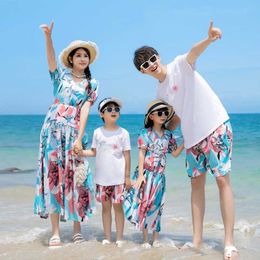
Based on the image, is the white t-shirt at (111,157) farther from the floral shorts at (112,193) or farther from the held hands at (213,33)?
the held hands at (213,33)

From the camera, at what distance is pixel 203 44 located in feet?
12.0

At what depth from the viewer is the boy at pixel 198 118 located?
12.6 feet

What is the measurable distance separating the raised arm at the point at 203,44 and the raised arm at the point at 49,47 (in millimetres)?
1294

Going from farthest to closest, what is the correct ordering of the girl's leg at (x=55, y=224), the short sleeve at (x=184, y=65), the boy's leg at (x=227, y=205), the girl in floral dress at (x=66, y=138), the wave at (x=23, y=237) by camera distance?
the wave at (x=23, y=237)
the girl's leg at (x=55, y=224)
the girl in floral dress at (x=66, y=138)
the boy's leg at (x=227, y=205)
the short sleeve at (x=184, y=65)

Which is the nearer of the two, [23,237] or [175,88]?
[175,88]

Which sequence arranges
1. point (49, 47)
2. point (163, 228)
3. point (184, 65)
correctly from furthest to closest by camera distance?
point (163, 228) < point (49, 47) < point (184, 65)

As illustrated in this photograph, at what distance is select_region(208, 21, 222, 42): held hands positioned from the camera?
141 inches

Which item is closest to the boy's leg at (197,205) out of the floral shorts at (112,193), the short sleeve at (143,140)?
the short sleeve at (143,140)

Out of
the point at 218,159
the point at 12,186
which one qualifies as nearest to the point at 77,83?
the point at 218,159

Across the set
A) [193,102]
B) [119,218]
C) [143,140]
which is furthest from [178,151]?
[119,218]

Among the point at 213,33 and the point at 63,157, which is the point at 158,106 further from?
the point at 63,157

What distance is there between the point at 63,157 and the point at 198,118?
129 cm

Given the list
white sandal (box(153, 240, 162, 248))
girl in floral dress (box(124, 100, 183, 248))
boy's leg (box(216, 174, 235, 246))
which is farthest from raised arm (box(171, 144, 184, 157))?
white sandal (box(153, 240, 162, 248))

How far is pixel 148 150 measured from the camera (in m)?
4.24
